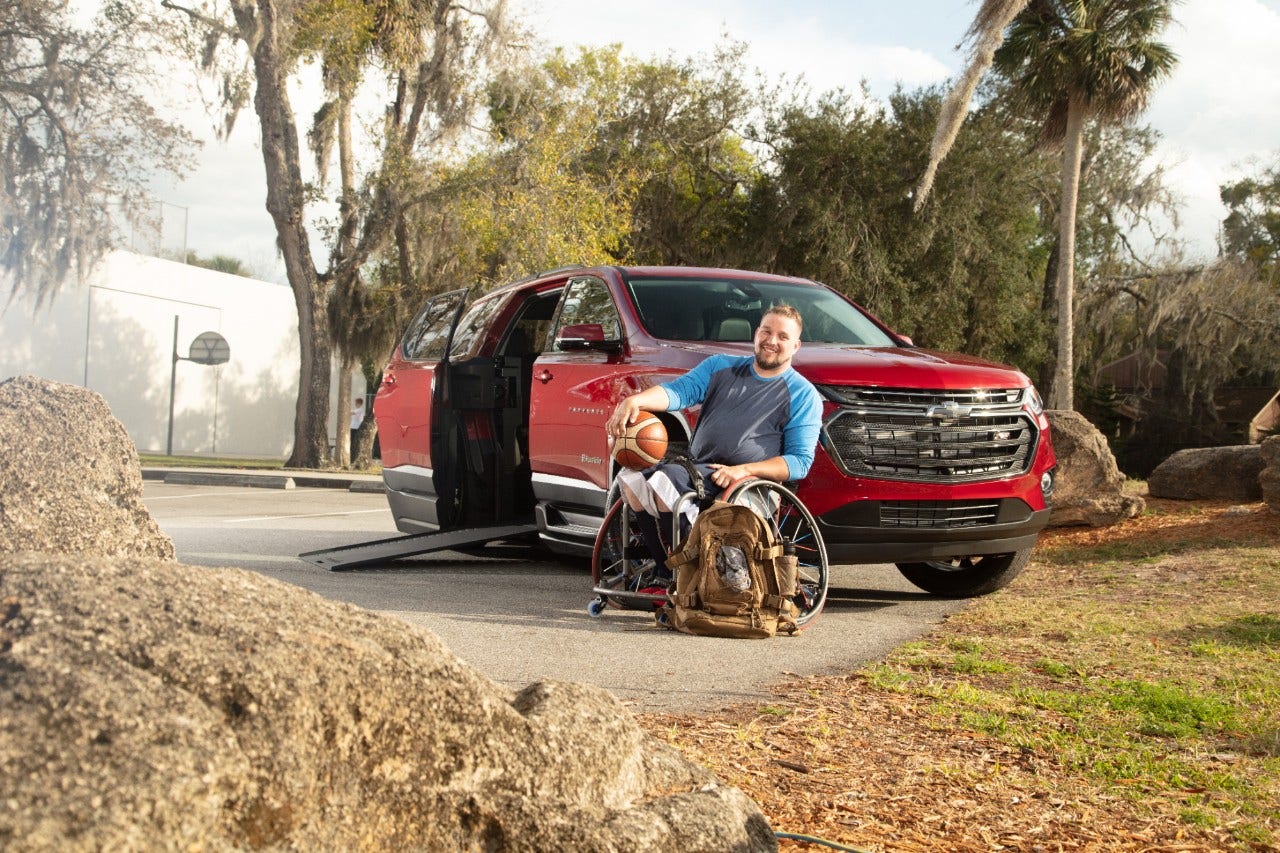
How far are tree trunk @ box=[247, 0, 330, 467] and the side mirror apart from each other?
65.1 feet

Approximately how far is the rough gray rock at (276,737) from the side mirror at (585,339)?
502 centimetres

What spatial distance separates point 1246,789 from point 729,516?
270 cm

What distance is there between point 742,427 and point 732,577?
844mm

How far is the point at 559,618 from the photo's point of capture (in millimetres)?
6898

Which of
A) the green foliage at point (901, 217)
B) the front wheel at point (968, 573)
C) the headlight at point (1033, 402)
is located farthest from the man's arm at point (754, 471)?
the green foliage at point (901, 217)

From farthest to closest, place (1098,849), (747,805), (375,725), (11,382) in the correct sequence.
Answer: (11,382)
(1098,849)
(747,805)
(375,725)

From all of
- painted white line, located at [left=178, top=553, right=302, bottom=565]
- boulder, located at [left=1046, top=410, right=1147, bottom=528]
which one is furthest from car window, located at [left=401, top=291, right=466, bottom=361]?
boulder, located at [left=1046, top=410, right=1147, bottom=528]

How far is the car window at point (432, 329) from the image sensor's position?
9.62 meters

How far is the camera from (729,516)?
235 inches

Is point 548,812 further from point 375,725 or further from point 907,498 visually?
point 907,498

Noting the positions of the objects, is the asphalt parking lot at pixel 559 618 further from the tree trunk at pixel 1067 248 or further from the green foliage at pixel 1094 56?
the green foliage at pixel 1094 56

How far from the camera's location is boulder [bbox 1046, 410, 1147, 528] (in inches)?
470

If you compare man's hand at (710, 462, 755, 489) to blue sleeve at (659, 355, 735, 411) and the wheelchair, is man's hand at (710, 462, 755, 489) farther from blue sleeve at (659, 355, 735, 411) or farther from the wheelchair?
blue sleeve at (659, 355, 735, 411)

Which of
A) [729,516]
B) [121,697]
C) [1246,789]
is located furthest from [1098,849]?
[729,516]
